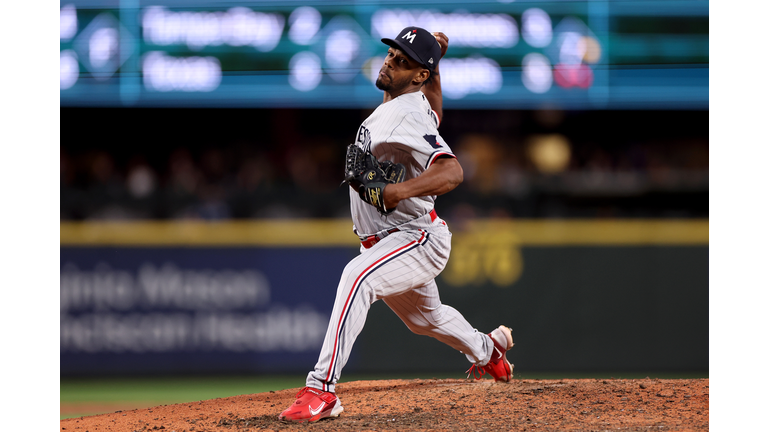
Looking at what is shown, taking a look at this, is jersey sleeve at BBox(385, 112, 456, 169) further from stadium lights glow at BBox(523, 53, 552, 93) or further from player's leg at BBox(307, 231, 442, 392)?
stadium lights glow at BBox(523, 53, 552, 93)

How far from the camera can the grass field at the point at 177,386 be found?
4.98 metres

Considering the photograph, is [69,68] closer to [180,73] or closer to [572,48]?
[180,73]

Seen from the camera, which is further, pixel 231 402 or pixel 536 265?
pixel 536 265

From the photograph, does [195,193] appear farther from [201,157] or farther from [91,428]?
[91,428]

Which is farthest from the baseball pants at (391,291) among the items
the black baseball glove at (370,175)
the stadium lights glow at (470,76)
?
the stadium lights glow at (470,76)

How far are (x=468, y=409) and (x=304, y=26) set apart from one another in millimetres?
3697

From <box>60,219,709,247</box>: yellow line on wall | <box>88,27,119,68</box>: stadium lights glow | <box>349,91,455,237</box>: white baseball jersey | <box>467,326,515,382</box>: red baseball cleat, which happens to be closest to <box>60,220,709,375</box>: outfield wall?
<box>60,219,709,247</box>: yellow line on wall

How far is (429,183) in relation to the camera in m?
2.70

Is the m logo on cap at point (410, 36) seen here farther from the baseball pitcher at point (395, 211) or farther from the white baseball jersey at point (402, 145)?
the white baseball jersey at point (402, 145)

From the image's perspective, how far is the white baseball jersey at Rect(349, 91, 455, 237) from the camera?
281cm

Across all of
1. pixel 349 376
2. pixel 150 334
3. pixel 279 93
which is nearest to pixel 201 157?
pixel 279 93

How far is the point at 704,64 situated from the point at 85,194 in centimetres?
512

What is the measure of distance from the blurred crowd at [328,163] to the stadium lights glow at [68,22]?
3.11 feet

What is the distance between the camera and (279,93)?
18.6 ft
